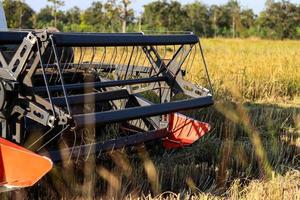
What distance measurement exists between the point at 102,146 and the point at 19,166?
779 mm

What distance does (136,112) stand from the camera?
3.23 meters

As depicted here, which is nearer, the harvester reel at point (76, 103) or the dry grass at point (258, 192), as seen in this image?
the harvester reel at point (76, 103)

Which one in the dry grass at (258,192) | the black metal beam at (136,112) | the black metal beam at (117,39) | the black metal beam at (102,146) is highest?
the black metal beam at (117,39)

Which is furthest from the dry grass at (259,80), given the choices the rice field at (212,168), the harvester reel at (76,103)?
the harvester reel at (76,103)

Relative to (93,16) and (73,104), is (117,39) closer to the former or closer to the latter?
(73,104)

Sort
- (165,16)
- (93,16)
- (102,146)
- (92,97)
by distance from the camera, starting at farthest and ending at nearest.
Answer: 1. (93,16)
2. (165,16)
3. (92,97)
4. (102,146)

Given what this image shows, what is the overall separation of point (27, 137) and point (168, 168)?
3.38 feet

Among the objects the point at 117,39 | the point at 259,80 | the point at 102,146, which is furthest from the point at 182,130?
the point at 259,80

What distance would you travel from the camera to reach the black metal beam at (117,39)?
3016mm

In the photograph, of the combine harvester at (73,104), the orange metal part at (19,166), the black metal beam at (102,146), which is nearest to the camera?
the orange metal part at (19,166)

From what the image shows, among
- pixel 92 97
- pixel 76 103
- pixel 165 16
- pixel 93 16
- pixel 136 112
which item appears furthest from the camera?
pixel 93 16

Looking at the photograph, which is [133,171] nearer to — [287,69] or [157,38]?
[157,38]

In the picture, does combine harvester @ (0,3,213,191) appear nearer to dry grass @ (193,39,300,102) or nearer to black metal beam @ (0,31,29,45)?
black metal beam @ (0,31,29,45)

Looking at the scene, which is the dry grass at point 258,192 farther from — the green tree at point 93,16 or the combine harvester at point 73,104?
the green tree at point 93,16
